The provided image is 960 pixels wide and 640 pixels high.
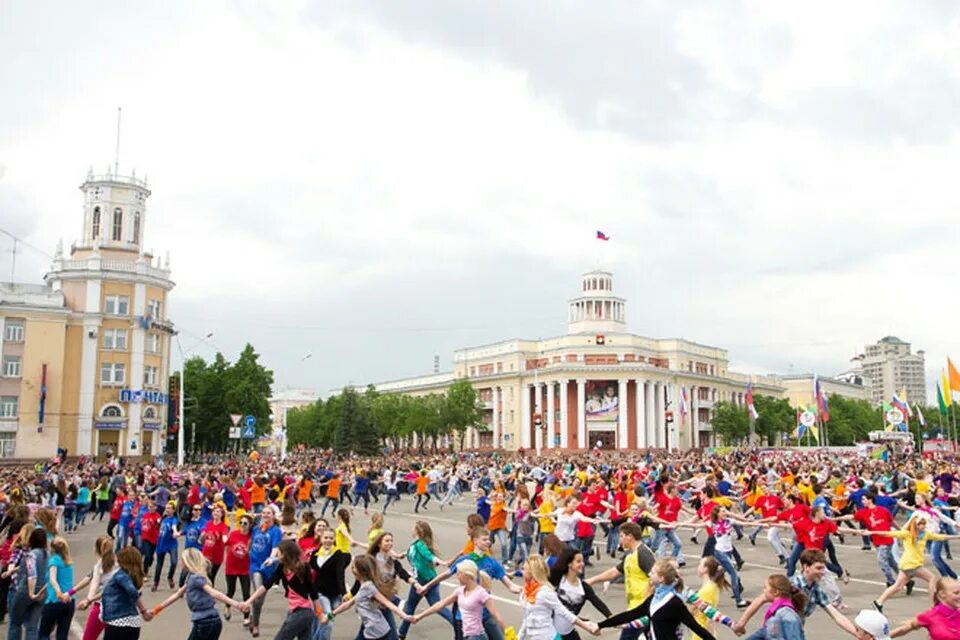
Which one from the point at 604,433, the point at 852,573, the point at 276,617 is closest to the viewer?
the point at 276,617

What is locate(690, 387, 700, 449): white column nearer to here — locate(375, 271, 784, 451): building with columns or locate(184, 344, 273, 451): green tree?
locate(375, 271, 784, 451): building with columns

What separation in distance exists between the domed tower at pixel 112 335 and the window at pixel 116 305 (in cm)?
6

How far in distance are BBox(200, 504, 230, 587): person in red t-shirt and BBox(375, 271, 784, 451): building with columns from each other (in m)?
78.1

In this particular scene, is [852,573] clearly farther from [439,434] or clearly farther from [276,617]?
[439,434]

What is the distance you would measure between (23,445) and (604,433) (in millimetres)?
63504

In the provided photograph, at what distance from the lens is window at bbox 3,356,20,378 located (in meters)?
54.7

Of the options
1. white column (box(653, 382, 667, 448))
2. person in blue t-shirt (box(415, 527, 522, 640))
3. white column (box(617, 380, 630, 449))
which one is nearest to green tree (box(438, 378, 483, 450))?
white column (box(617, 380, 630, 449))

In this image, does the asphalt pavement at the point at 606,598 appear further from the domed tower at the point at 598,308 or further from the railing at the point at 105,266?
the domed tower at the point at 598,308

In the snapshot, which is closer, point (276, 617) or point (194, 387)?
point (276, 617)

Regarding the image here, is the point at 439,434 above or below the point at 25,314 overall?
below

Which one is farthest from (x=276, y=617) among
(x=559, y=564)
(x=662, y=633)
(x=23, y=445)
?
(x=23, y=445)

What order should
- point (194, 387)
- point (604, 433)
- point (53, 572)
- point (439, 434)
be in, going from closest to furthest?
1. point (53, 572)
2. point (194, 387)
3. point (604, 433)
4. point (439, 434)

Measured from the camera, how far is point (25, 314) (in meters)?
55.4

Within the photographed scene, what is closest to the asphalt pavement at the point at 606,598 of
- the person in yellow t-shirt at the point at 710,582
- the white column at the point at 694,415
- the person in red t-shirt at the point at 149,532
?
the person in red t-shirt at the point at 149,532
